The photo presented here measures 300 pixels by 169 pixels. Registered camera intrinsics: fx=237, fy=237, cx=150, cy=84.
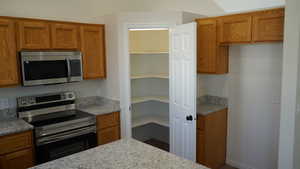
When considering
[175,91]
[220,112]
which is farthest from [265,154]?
[175,91]

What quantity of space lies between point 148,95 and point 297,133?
257 cm

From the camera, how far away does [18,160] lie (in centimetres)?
271

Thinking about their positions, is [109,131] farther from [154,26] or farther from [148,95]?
Result: [154,26]

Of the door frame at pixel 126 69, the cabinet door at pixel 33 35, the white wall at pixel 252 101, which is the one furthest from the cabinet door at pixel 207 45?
the cabinet door at pixel 33 35

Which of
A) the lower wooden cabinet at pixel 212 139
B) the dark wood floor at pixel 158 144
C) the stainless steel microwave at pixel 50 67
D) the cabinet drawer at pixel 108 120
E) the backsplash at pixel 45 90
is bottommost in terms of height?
the dark wood floor at pixel 158 144

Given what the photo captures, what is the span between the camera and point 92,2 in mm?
3814

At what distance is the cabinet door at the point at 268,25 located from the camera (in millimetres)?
2737

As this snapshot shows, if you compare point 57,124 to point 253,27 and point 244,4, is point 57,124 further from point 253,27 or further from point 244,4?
point 244,4

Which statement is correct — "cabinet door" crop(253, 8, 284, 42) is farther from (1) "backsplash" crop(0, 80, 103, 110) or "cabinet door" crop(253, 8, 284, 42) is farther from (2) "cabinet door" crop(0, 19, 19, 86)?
(2) "cabinet door" crop(0, 19, 19, 86)

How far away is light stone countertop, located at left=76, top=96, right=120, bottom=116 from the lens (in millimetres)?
3574

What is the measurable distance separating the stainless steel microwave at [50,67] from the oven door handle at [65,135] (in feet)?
2.33

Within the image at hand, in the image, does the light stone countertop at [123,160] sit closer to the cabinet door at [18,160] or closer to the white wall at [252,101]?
the cabinet door at [18,160]

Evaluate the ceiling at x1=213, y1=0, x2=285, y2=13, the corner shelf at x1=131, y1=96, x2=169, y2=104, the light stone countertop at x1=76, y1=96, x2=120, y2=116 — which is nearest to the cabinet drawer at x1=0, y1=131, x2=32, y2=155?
the light stone countertop at x1=76, y1=96, x2=120, y2=116

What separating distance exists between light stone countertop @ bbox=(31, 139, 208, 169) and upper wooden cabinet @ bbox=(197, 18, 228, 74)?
190 cm
